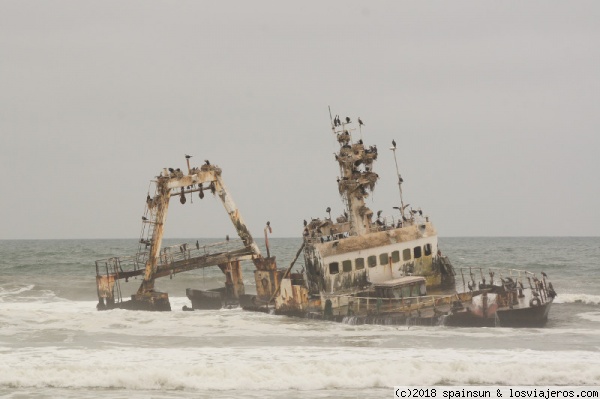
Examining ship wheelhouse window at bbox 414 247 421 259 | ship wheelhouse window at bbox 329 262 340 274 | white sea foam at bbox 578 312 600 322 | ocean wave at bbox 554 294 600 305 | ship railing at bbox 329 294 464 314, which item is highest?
ship wheelhouse window at bbox 414 247 421 259

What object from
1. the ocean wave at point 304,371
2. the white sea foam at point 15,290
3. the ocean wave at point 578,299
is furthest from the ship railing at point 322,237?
the white sea foam at point 15,290

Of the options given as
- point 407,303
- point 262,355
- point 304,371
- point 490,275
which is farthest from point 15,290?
point 304,371

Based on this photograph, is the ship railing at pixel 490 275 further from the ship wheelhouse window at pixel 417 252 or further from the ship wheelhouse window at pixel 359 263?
the ship wheelhouse window at pixel 359 263

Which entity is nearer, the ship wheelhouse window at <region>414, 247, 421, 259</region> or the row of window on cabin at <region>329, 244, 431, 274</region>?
the row of window on cabin at <region>329, 244, 431, 274</region>

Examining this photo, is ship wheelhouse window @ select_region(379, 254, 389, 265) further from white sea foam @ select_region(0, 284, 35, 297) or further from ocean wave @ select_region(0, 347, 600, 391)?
white sea foam @ select_region(0, 284, 35, 297)

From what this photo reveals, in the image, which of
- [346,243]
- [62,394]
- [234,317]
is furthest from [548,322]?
[62,394]

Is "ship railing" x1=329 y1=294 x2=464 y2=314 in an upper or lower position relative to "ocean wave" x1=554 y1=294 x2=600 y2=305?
upper

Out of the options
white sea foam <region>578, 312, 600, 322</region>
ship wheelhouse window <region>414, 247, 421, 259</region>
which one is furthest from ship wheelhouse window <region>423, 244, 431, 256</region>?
white sea foam <region>578, 312, 600, 322</region>

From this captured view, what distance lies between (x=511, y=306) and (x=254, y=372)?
1117 cm

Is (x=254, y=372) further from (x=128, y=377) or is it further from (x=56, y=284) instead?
(x=56, y=284)

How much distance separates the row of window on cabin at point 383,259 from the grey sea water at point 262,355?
222 cm

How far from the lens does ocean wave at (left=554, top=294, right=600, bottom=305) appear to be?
130 feet

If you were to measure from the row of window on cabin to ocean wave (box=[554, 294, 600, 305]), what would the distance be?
1094 cm

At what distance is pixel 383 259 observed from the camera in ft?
104
